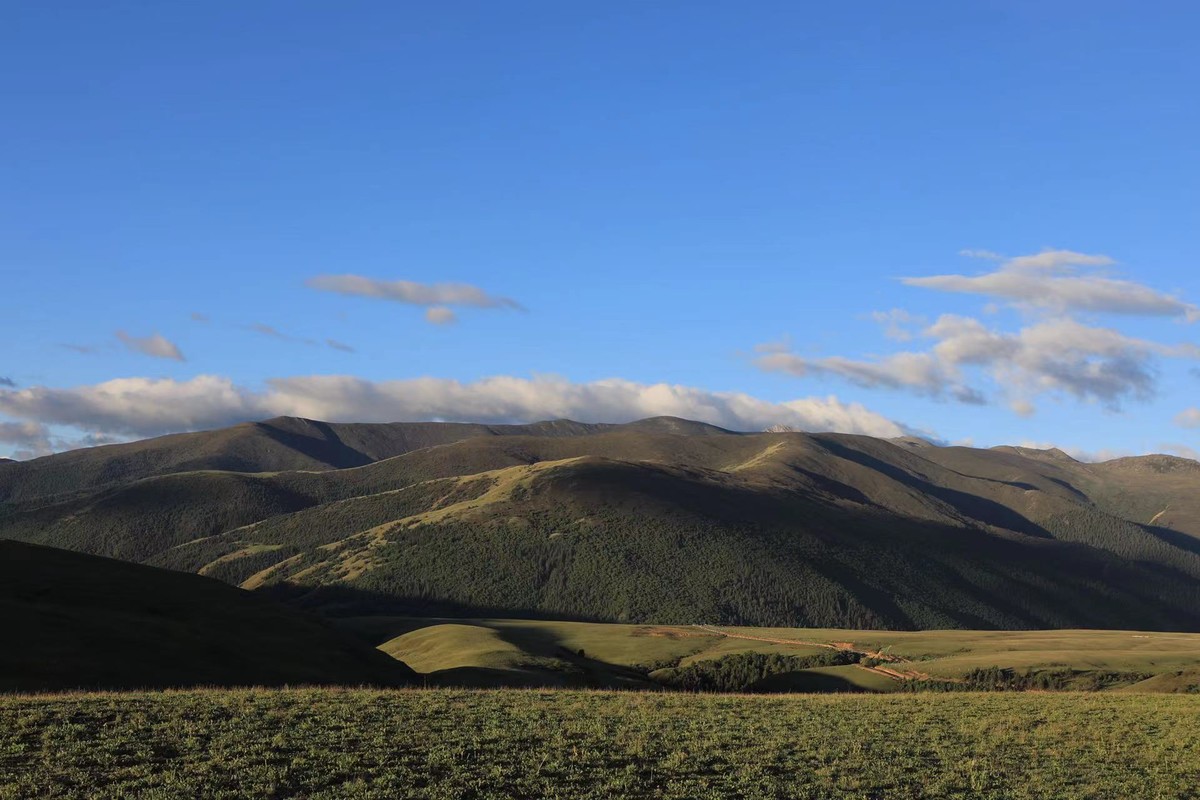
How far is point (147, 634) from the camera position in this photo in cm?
6125

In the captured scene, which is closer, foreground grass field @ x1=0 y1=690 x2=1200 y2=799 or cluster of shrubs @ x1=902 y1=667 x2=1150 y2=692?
foreground grass field @ x1=0 y1=690 x2=1200 y2=799

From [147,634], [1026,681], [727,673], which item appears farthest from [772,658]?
[147,634]

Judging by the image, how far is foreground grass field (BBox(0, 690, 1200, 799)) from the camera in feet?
92.1

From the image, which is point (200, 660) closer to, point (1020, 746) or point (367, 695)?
point (367, 695)

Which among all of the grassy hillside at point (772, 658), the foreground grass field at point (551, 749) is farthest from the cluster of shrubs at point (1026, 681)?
the foreground grass field at point (551, 749)

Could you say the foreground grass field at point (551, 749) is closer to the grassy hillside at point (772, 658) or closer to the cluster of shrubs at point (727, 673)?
the grassy hillside at point (772, 658)

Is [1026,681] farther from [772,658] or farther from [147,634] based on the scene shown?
[147,634]

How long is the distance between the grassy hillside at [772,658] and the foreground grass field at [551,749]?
26.9m

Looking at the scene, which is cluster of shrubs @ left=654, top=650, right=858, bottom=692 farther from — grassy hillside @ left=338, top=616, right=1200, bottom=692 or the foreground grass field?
the foreground grass field

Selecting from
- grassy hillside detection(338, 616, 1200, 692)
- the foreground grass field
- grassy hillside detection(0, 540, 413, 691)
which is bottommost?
grassy hillside detection(338, 616, 1200, 692)

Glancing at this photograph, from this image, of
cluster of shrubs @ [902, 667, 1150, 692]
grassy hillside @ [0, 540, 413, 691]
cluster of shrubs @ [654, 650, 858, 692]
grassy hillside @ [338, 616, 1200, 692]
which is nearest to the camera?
grassy hillside @ [0, 540, 413, 691]

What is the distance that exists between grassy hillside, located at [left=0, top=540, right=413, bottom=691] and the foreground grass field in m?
15.2

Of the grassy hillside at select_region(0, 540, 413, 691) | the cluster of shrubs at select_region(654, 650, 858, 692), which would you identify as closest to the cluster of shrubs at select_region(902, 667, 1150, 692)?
the cluster of shrubs at select_region(654, 650, 858, 692)

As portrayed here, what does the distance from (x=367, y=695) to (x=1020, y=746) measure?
78.4 ft
